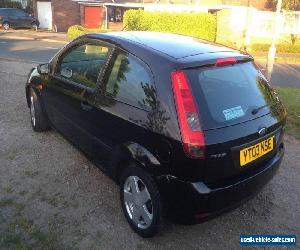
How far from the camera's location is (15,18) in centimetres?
3000

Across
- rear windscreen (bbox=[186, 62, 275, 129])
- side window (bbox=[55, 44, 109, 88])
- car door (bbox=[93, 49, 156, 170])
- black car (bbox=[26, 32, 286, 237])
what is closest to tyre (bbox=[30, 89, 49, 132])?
side window (bbox=[55, 44, 109, 88])

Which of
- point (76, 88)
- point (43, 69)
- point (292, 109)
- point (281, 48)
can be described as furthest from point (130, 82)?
point (281, 48)

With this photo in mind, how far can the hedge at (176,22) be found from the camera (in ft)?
64.2

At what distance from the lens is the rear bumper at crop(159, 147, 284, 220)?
8.85 feet

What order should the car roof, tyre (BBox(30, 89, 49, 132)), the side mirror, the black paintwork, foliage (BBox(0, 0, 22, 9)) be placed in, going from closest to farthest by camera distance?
the car roof, the side mirror, tyre (BBox(30, 89, 49, 132)), the black paintwork, foliage (BBox(0, 0, 22, 9))

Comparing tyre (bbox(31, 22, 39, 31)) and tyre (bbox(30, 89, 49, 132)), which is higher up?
tyre (bbox(31, 22, 39, 31))

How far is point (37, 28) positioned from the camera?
31.9 metres

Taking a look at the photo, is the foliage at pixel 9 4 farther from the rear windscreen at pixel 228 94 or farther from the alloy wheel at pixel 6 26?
the rear windscreen at pixel 228 94

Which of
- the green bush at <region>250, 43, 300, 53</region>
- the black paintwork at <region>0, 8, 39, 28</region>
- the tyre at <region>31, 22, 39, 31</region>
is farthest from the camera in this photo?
the tyre at <region>31, 22, 39, 31</region>

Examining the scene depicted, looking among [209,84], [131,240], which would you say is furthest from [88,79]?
[131,240]

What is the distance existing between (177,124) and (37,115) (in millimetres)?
3292

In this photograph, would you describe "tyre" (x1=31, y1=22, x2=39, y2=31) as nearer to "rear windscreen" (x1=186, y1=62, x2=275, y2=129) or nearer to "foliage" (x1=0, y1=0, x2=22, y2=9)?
"foliage" (x1=0, y1=0, x2=22, y2=9)

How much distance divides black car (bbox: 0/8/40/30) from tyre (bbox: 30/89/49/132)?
27.7 m

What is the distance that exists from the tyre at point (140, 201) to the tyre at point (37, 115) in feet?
8.05
